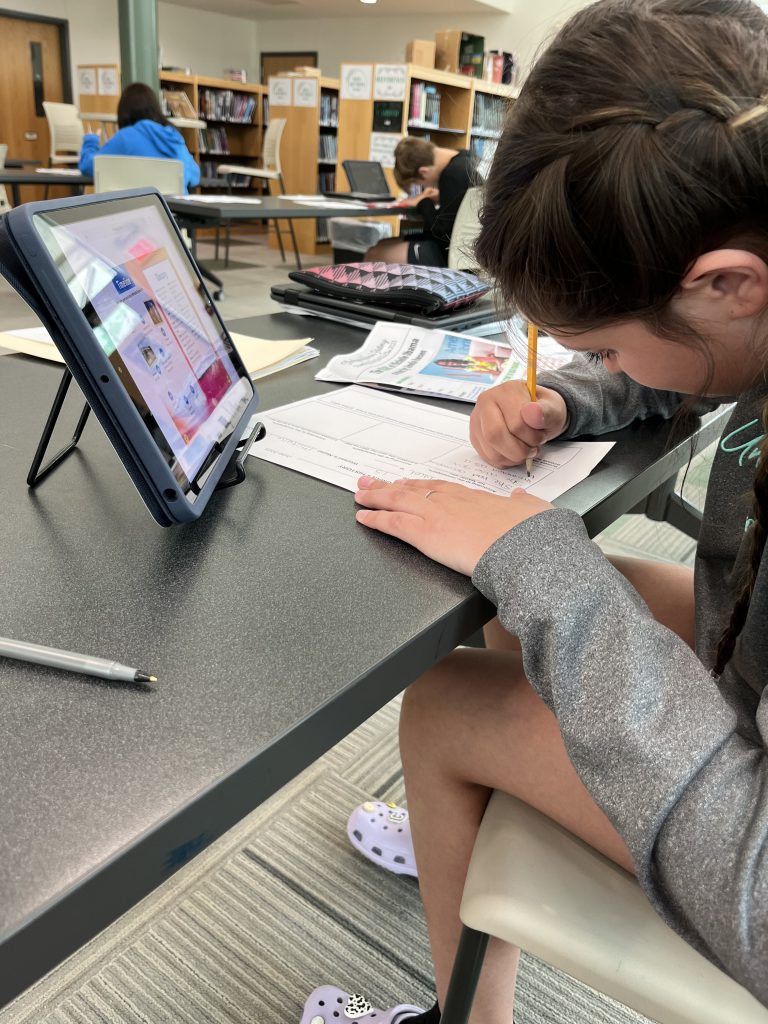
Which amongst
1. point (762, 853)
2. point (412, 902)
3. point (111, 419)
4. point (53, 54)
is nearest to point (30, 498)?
point (111, 419)

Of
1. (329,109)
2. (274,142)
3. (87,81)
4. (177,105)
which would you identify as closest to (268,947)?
(274,142)

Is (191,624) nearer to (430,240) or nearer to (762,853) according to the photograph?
(762,853)

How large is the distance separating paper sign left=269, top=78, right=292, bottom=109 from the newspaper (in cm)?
632

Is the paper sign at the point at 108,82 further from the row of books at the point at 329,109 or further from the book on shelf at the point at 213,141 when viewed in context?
the row of books at the point at 329,109

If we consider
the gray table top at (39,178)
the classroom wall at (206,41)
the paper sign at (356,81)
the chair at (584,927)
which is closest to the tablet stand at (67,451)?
the chair at (584,927)

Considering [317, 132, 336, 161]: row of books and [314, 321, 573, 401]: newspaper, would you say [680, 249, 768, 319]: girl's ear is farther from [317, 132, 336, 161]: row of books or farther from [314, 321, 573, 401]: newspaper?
[317, 132, 336, 161]: row of books

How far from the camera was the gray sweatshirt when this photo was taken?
0.40 metres

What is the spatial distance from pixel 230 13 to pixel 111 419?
10.1m

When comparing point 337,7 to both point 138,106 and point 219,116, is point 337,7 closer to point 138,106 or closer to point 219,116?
point 219,116

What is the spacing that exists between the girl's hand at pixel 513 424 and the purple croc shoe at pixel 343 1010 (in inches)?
25.2

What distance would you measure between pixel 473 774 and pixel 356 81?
6.07m

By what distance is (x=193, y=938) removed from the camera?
3.20 ft

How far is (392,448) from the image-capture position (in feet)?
2.33

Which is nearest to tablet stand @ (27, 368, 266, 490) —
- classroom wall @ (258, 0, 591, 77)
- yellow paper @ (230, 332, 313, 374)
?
yellow paper @ (230, 332, 313, 374)
